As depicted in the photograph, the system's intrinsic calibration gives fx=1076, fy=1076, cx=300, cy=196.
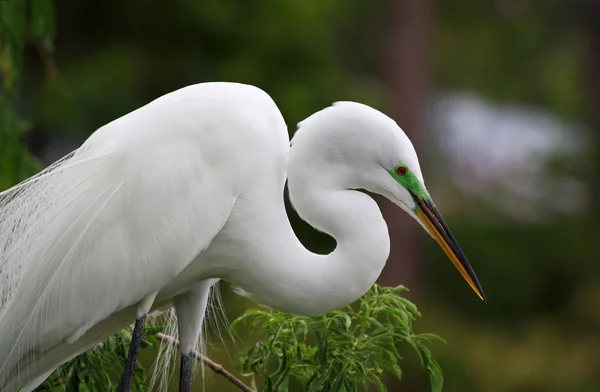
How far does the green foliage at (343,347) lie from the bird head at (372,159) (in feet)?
0.64

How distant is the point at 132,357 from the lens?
2.49 meters

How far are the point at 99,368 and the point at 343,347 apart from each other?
2.21ft

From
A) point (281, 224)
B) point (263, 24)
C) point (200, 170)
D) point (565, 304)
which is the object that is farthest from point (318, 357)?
point (565, 304)

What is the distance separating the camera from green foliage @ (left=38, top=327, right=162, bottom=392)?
2.69m

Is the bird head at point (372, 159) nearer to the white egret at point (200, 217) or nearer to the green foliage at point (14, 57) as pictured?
the white egret at point (200, 217)

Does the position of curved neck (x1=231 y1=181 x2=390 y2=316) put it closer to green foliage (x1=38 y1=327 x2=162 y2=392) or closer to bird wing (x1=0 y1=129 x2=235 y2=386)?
bird wing (x1=0 y1=129 x2=235 y2=386)

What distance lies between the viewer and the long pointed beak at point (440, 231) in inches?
94.7

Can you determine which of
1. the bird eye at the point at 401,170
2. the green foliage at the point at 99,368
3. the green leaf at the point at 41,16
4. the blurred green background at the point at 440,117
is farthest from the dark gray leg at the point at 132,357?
the blurred green background at the point at 440,117

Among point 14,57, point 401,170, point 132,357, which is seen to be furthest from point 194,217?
point 14,57

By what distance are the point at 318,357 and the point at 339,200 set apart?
37 centimetres

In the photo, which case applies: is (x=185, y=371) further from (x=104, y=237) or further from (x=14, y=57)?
(x=14, y=57)

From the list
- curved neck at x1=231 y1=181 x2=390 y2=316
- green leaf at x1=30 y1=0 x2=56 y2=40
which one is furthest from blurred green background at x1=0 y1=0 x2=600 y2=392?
curved neck at x1=231 y1=181 x2=390 y2=316

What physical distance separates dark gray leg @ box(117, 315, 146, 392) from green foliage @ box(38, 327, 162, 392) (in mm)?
134

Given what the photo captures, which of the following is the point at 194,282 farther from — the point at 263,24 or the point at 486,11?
the point at 486,11
